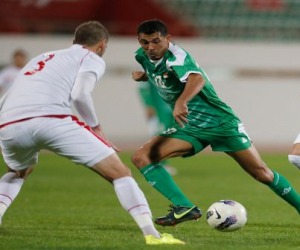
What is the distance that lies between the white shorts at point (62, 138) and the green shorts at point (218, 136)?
64.1 inches

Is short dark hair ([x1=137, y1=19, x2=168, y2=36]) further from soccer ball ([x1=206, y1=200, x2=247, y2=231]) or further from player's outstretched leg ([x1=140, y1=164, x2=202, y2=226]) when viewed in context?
soccer ball ([x1=206, y1=200, x2=247, y2=231])

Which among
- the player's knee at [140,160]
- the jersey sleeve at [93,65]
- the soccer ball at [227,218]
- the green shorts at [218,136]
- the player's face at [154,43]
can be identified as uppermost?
the jersey sleeve at [93,65]

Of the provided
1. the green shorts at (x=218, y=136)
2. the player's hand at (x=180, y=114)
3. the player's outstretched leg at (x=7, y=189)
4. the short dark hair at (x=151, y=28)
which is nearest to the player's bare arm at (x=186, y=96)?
the player's hand at (x=180, y=114)

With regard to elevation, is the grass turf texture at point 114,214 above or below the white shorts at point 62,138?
below

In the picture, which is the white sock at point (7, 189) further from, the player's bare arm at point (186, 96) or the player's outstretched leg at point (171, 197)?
the player's bare arm at point (186, 96)

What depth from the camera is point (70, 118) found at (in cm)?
669

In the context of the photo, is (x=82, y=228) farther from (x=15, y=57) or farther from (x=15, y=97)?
(x=15, y=57)

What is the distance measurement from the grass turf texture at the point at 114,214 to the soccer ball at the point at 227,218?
0.33ft

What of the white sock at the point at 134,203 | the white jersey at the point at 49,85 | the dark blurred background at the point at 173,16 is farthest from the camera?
the dark blurred background at the point at 173,16

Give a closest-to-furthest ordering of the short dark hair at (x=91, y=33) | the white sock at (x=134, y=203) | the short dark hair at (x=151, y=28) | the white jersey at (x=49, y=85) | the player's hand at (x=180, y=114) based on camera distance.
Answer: the white sock at (x=134, y=203) < the white jersey at (x=49, y=85) < the short dark hair at (x=91, y=33) < the player's hand at (x=180, y=114) < the short dark hair at (x=151, y=28)

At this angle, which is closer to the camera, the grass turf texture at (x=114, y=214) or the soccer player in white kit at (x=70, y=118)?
the soccer player in white kit at (x=70, y=118)

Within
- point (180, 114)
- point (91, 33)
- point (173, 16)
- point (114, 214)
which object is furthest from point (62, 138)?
point (173, 16)

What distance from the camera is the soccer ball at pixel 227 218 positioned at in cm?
742

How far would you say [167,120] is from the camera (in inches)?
555
